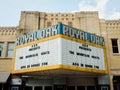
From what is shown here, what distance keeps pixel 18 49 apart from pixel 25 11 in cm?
543

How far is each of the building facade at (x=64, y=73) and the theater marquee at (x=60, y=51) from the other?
38cm

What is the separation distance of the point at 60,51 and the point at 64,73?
11.2 ft

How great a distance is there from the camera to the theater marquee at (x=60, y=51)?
16641mm

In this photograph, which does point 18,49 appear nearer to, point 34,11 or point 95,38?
point 34,11

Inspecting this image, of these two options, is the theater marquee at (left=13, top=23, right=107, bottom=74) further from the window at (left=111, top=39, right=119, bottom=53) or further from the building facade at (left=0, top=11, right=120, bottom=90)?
the window at (left=111, top=39, right=119, bottom=53)

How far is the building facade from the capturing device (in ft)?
66.7

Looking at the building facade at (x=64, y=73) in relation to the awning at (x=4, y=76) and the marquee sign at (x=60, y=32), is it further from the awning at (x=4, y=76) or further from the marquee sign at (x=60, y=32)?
the marquee sign at (x=60, y=32)

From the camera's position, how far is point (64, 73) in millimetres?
18859

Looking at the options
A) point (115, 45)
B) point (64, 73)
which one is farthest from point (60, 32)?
point (115, 45)

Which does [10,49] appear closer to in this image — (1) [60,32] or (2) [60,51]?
(1) [60,32]

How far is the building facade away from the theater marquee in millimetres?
377

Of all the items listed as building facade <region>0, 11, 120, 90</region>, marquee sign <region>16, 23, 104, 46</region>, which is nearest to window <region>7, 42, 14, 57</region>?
building facade <region>0, 11, 120, 90</region>

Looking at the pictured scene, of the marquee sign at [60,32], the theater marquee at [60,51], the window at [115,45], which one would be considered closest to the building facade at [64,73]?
the window at [115,45]

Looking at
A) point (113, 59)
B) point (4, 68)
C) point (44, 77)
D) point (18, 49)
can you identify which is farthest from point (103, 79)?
point (4, 68)
